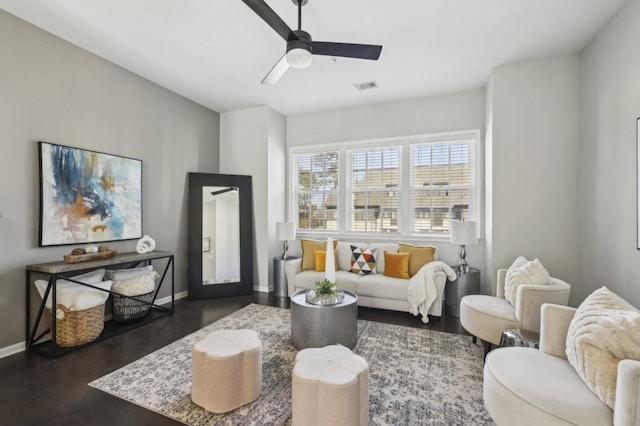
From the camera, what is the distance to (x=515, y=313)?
96.6 inches

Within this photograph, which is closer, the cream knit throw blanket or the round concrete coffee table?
the cream knit throw blanket

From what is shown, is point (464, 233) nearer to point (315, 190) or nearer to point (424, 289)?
point (424, 289)

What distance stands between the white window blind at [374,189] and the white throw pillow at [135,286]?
2.99m

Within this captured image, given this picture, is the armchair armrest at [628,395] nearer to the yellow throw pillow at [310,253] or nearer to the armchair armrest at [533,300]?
the armchair armrest at [533,300]

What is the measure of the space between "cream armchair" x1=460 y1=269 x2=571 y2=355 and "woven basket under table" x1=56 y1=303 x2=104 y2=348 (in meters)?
3.62

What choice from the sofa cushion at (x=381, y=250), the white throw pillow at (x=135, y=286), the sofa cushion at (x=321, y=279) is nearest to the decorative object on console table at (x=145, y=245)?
the white throw pillow at (x=135, y=286)

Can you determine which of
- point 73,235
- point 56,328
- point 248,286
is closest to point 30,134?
point 73,235

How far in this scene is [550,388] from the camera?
4.68 ft

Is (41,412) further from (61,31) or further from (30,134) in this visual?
(61,31)

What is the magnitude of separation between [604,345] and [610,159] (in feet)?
7.18

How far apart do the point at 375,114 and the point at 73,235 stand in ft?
14.1

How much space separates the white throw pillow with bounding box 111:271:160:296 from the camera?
3.31 meters

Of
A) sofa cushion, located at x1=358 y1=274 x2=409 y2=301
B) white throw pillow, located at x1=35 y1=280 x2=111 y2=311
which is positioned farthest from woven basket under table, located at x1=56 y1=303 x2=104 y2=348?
sofa cushion, located at x1=358 y1=274 x2=409 y2=301

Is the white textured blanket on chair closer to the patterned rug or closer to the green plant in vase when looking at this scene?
the patterned rug
